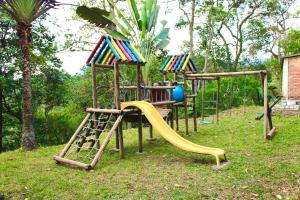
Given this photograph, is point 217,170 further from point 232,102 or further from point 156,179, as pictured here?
point 232,102

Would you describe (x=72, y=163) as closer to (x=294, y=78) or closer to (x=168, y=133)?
(x=168, y=133)

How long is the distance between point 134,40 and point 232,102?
7.36 metres

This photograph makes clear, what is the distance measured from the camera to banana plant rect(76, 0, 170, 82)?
33.9ft

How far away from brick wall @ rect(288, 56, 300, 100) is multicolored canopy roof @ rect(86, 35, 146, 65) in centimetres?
1087

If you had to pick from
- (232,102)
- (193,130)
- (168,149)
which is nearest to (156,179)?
(168,149)

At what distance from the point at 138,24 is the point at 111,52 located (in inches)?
201

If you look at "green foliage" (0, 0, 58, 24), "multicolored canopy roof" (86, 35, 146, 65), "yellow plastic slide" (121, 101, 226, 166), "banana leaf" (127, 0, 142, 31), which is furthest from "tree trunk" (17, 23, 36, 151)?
"banana leaf" (127, 0, 142, 31)

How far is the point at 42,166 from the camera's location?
6113mm

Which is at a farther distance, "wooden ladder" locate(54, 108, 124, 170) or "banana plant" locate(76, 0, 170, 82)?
"banana plant" locate(76, 0, 170, 82)

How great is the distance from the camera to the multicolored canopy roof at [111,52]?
660 centimetres

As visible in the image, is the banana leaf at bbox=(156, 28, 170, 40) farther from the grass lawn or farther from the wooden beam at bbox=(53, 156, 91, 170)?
the wooden beam at bbox=(53, 156, 91, 170)

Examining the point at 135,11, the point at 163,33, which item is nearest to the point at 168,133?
the point at 135,11

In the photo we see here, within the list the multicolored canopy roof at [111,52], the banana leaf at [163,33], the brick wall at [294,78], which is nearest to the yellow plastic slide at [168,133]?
the multicolored canopy roof at [111,52]

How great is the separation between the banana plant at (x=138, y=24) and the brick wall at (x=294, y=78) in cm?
689
